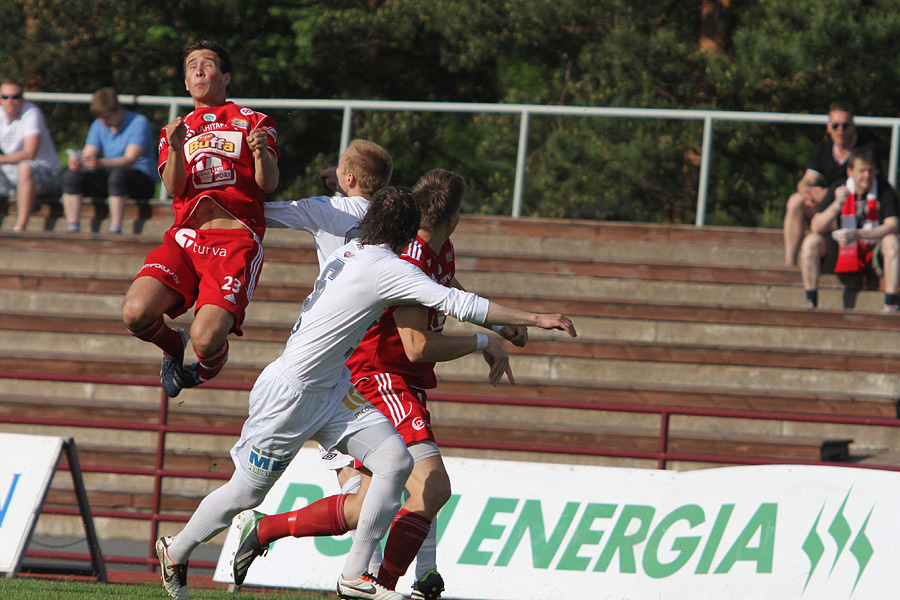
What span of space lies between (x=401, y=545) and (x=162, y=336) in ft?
5.90

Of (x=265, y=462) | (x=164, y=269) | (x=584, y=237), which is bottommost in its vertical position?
(x=265, y=462)

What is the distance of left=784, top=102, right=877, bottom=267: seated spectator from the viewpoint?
10758mm

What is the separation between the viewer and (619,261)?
11.2 meters

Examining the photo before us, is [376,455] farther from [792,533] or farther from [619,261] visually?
[619,261]

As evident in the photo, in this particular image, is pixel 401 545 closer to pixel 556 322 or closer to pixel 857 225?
pixel 556 322

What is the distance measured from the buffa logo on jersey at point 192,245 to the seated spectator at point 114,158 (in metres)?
5.81

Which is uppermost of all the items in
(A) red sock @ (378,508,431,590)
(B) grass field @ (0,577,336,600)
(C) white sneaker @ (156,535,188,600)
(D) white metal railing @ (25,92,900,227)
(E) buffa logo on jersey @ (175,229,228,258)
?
(D) white metal railing @ (25,92,900,227)

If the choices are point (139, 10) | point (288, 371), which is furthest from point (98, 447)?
point (139, 10)

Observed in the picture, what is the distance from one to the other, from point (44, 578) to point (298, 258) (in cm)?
475

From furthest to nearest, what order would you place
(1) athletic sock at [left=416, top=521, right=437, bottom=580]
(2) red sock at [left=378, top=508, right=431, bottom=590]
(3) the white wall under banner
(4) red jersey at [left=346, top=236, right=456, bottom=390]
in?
(3) the white wall under banner
(1) athletic sock at [left=416, top=521, right=437, bottom=580]
(4) red jersey at [left=346, top=236, right=456, bottom=390]
(2) red sock at [left=378, top=508, right=431, bottom=590]

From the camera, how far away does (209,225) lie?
20.9 feet

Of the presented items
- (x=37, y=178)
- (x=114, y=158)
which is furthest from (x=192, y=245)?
(x=37, y=178)

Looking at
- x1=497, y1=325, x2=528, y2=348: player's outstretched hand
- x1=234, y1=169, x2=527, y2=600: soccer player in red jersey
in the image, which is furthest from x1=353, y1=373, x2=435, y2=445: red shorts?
x1=497, y1=325, x2=528, y2=348: player's outstretched hand

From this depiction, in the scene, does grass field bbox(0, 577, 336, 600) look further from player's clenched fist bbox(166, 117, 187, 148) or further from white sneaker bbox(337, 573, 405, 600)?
player's clenched fist bbox(166, 117, 187, 148)
